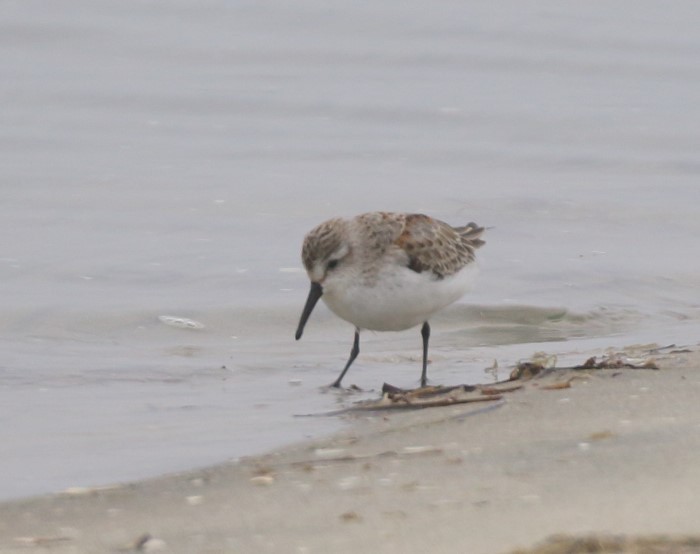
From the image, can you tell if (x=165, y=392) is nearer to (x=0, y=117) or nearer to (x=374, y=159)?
(x=374, y=159)

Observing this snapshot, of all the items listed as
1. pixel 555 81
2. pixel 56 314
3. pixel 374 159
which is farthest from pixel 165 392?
pixel 555 81

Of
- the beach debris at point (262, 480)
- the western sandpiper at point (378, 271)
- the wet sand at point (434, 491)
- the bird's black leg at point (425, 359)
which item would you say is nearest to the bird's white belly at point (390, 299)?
the western sandpiper at point (378, 271)

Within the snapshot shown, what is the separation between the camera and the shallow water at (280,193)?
7492mm

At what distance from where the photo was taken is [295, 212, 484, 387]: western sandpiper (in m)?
7.20

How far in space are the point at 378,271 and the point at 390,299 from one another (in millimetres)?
156

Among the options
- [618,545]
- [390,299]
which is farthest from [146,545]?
[390,299]

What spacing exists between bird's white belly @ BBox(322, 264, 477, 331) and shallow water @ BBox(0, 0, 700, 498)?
1.43 feet

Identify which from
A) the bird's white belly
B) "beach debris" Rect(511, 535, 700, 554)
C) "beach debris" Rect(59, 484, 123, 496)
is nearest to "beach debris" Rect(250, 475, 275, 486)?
"beach debris" Rect(59, 484, 123, 496)

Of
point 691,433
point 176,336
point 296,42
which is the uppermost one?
point 296,42

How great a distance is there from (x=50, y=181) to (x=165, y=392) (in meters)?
5.25

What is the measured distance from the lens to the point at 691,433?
4867mm

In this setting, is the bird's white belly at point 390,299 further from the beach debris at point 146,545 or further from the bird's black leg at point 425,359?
the beach debris at point 146,545

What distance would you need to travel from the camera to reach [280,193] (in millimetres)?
12305

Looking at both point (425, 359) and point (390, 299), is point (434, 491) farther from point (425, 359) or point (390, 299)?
point (425, 359)
